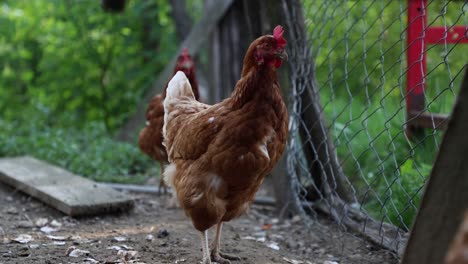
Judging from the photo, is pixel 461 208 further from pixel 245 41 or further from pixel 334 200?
pixel 245 41

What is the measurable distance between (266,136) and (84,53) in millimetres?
5673

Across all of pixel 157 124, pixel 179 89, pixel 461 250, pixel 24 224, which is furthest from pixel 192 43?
pixel 461 250

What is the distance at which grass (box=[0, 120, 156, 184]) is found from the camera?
18.0 feet

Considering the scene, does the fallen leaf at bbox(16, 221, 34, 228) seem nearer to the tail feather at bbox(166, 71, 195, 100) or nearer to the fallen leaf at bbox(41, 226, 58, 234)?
the fallen leaf at bbox(41, 226, 58, 234)

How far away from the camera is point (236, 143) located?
9.02ft

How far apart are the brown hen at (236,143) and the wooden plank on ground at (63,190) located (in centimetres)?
120

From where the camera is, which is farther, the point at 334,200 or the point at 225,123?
the point at 334,200

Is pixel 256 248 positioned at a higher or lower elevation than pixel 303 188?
lower

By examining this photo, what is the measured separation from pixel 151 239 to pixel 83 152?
9.30ft

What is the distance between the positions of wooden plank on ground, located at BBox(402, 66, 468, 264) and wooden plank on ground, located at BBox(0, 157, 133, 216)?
2.76 meters

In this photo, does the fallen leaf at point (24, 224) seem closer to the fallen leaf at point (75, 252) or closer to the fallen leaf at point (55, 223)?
the fallen leaf at point (55, 223)

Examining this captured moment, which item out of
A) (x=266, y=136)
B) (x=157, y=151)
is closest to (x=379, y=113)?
(x=157, y=151)

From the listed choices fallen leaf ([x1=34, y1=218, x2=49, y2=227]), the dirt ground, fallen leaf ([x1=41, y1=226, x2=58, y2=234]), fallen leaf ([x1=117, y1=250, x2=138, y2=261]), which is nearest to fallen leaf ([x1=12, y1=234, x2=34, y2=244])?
the dirt ground

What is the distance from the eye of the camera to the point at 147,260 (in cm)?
309
